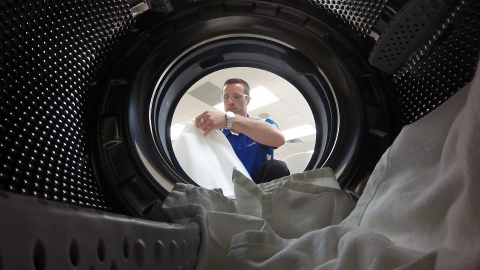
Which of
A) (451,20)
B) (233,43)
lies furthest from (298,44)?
(451,20)

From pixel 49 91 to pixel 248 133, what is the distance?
71 centimetres

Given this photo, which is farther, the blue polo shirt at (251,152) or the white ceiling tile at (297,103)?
the white ceiling tile at (297,103)

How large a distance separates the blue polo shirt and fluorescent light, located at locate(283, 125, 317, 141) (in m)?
3.04

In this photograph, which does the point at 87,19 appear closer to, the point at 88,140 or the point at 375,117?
the point at 88,140

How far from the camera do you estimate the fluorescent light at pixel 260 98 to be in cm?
317

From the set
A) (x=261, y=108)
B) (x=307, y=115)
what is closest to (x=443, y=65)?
(x=261, y=108)

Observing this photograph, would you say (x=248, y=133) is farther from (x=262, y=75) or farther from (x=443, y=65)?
(x=262, y=75)

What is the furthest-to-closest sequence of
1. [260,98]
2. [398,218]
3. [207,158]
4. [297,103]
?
1. [297,103]
2. [260,98]
3. [207,158]
4. [398,218]

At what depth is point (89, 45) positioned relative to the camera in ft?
1.77

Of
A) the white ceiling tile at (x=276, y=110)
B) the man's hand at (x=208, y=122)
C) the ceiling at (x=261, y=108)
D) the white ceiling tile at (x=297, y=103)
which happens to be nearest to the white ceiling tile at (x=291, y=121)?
the ceiling at (x=261, y=108)

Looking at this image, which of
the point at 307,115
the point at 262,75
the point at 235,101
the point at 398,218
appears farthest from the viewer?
the point at 307,115

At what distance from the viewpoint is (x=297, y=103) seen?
347cm

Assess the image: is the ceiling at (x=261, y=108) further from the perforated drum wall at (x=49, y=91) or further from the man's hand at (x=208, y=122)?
the perforated drum wall at (x=49, y=91)

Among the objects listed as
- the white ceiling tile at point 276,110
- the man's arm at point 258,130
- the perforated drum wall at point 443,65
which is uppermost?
the perforated drum wall at point 443,65
